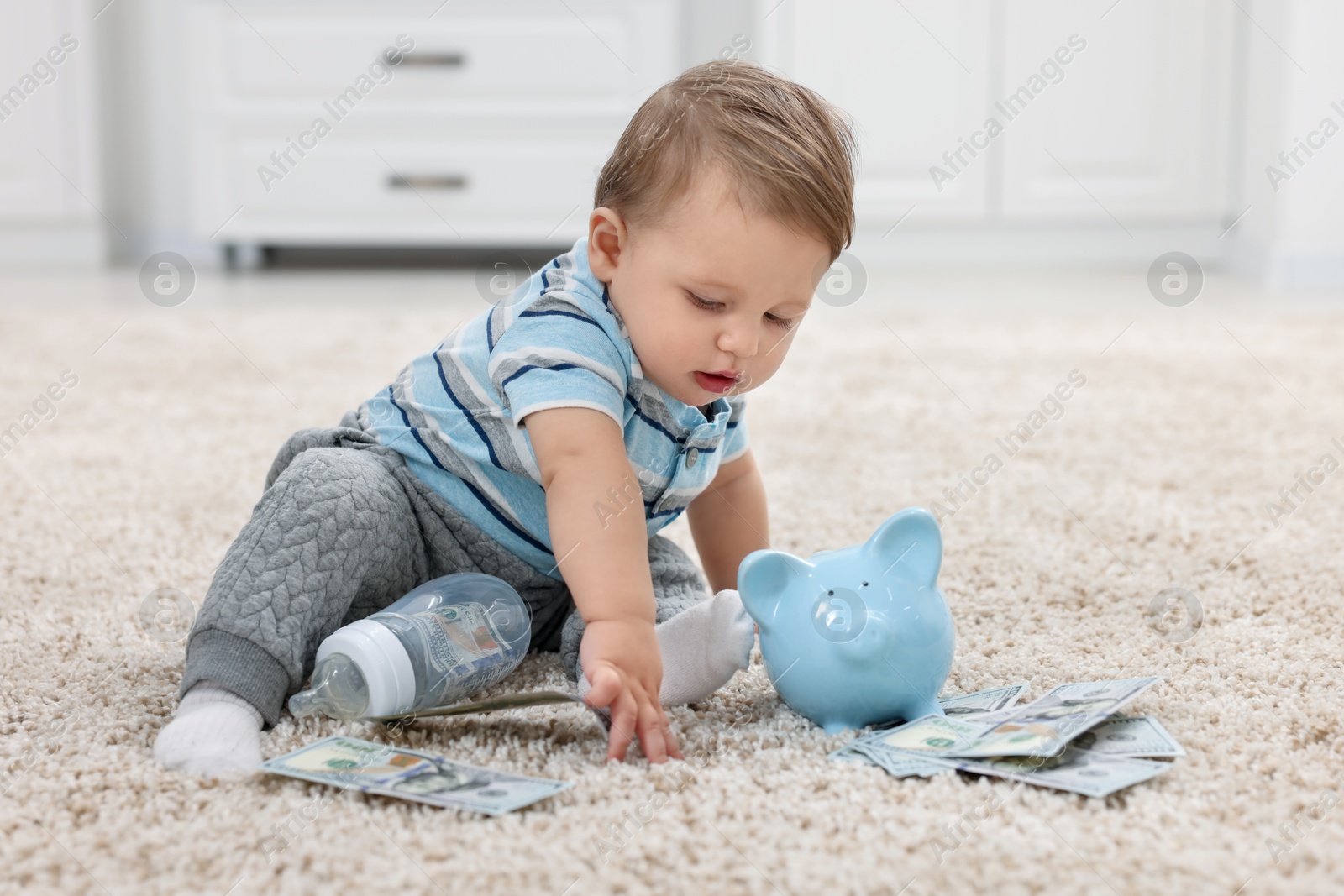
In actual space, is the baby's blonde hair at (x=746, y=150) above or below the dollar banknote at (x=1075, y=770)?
above

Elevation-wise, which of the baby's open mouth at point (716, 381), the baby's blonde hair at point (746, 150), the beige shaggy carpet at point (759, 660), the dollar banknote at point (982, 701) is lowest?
the dollar banknote at point (982, 701)

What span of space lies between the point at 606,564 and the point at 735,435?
25 centimetres

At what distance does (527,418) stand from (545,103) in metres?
2.47

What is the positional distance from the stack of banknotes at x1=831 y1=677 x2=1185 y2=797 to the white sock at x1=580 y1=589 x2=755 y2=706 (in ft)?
0.32

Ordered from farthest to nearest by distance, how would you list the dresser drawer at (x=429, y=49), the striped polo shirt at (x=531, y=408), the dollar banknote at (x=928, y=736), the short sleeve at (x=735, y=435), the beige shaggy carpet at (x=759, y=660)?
the dresser drawer at (x=429, y=49) < the short sleeve at (x=735, y=435) < the striped polo shirt at (x=531, y=408) < the dollar banknote at (x=928, y=736) < the beige shaggy carpet at (x=759, y=660)

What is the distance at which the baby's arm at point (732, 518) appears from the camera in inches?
36.8

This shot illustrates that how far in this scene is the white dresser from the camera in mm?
3023

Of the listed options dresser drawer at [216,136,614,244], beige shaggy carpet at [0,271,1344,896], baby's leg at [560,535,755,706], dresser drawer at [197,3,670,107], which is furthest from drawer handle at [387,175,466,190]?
baby's leg at [560,535,755,706]

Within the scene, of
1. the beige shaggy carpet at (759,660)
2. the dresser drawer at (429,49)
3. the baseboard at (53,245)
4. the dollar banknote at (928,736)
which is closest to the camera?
the beige shaggy carpet at (759,660)

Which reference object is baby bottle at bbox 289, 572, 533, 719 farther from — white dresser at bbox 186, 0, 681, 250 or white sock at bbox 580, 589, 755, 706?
white dresser at bbox 186, 0, 681, 250

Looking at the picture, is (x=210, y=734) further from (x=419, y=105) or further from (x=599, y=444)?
(x=419, y=105)

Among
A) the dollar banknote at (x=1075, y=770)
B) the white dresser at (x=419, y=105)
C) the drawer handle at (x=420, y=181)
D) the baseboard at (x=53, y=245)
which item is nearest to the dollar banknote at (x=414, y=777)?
the dollar banknote at (x=1075, y=770)

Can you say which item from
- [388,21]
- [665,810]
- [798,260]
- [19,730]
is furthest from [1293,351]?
[388,21]

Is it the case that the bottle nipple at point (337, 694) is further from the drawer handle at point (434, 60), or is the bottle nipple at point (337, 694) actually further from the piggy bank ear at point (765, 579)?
the drawer handle at point (434, 60)
